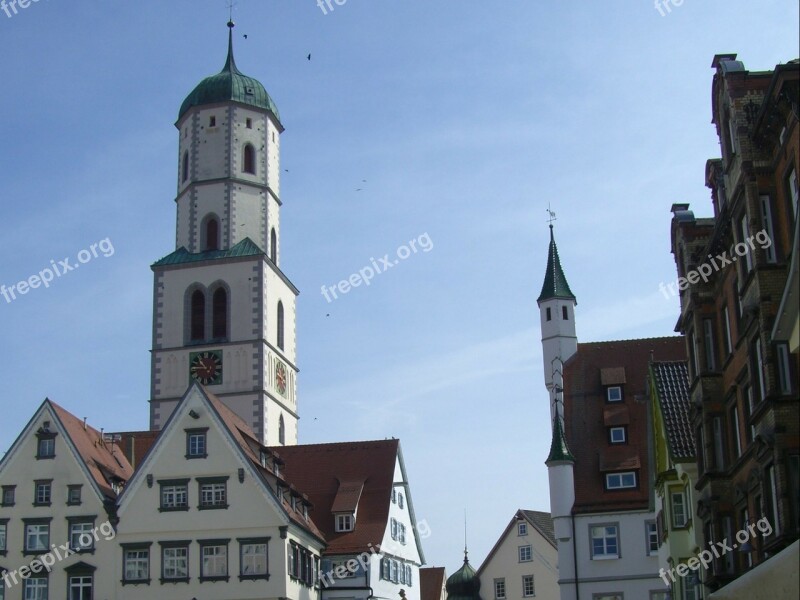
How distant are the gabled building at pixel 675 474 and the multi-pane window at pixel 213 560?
18367mm

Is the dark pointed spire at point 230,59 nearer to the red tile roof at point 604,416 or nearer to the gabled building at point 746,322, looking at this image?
the red tile roof at point 604,416

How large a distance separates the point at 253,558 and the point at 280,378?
24.3 meters

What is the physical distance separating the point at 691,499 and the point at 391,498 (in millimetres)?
26472

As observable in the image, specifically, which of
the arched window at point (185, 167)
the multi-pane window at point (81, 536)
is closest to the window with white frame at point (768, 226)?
the multi-pane window at point (81, 536)

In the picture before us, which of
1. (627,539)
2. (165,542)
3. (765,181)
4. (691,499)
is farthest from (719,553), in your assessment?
(165,542)

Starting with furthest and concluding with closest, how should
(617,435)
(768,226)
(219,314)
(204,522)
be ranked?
(219,314) → (617,435) → (204,522) → (768,226)

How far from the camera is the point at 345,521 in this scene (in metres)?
63.0

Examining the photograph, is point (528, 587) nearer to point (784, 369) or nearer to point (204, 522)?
point (204, 522)

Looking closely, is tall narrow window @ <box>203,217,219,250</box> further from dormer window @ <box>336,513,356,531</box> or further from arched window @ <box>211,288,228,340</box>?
dormer window @ <box>336,513,356,531</box>

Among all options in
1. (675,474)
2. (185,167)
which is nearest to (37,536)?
(675,474)

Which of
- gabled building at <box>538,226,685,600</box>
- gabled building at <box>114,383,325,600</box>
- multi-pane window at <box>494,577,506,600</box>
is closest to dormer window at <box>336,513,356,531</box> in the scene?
gabled building at <box>114,383,325,600</box>

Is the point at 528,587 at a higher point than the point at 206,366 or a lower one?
lower

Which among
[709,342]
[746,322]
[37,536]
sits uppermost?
[709,342]

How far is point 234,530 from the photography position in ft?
182
